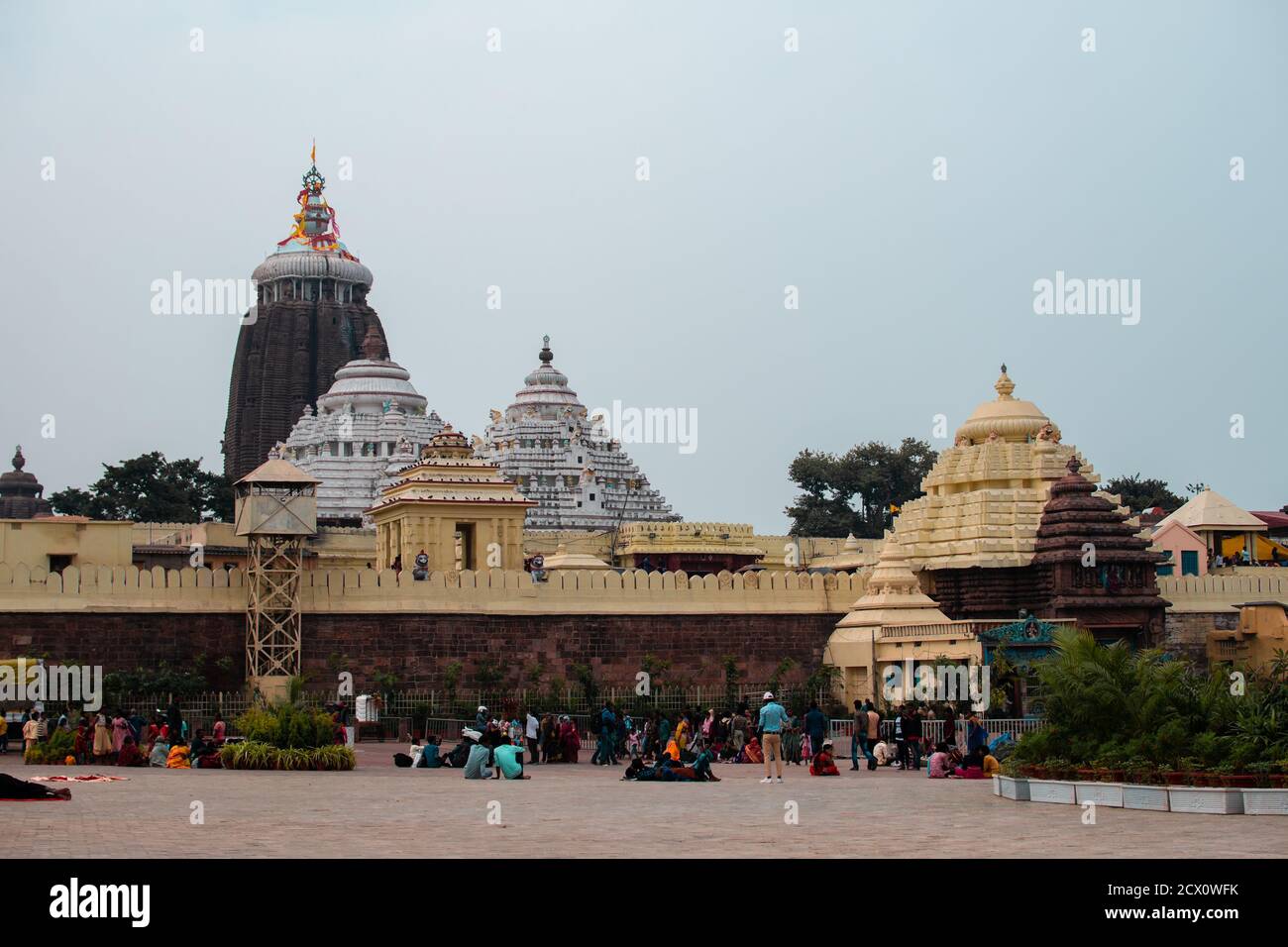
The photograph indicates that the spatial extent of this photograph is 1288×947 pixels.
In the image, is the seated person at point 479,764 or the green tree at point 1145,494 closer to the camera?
the seated person at point 479,764

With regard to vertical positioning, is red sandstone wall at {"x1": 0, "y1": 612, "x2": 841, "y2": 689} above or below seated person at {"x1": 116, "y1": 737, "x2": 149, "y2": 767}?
above

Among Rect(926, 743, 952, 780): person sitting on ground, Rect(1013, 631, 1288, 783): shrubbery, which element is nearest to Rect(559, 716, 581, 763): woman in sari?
Rect(926, 743, 952, 780): person sitting on ground

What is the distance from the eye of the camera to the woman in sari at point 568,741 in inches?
1282

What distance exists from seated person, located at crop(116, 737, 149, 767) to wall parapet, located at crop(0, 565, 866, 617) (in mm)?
8825

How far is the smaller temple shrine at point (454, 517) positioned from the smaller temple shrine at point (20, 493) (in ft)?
92.2

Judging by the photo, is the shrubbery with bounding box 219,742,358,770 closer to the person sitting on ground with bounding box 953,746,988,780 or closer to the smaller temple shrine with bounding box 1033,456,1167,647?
the person sitting on ground with bounding box 953,746,988,780

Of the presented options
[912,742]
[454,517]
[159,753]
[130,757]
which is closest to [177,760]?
[159,753]

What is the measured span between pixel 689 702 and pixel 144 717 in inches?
443

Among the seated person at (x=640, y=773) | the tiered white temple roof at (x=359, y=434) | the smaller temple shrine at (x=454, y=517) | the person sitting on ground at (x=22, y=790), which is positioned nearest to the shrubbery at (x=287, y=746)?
the seated person at (x=640, y=773)

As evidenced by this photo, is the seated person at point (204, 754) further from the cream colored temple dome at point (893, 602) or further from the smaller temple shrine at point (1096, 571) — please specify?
the smaller temple shrine at point (1096, 571)

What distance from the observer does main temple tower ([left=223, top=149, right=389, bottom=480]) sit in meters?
85.9
